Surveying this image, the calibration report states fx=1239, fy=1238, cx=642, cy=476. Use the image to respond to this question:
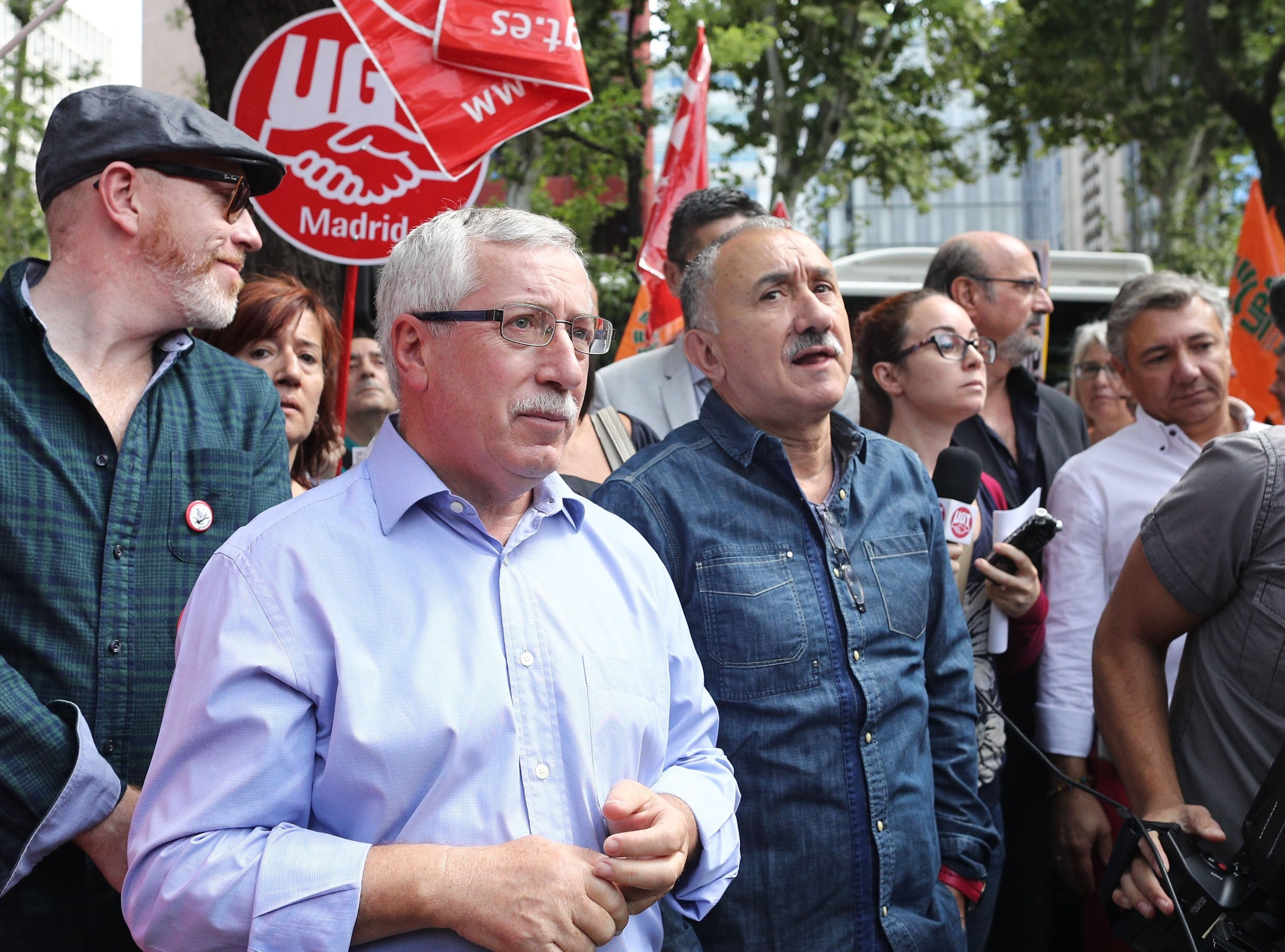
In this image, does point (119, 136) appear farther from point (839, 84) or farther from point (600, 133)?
point (839, 84)

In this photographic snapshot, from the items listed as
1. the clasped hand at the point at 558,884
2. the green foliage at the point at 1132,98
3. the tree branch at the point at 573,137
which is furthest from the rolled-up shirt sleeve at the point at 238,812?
the green foliage at the point at 1132,98

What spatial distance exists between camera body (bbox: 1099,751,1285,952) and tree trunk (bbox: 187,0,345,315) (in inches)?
143

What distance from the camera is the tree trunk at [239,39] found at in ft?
15.6

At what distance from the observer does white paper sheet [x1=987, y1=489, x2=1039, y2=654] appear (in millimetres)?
3365

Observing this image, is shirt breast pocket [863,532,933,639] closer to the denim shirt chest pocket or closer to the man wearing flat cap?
the denim shirt chest pocket

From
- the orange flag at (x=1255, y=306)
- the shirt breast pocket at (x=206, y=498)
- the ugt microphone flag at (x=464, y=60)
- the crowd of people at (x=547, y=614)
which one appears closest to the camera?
the crowd of people at (x=547, y=614)

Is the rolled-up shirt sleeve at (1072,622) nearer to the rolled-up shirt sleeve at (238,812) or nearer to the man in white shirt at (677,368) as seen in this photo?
the man in white shirt at (677,368)

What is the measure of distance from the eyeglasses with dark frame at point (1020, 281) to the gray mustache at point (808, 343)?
1.98m

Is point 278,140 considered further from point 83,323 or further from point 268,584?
point 268,584

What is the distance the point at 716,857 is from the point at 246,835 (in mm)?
759

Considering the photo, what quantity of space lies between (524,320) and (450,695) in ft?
2.09

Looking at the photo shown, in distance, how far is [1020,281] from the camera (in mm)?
4586

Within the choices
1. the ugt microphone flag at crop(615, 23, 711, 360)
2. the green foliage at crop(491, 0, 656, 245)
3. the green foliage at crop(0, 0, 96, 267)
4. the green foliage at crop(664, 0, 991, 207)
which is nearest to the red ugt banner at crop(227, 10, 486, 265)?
the ugt microphone flag at crop(615, 23, 711, 360)

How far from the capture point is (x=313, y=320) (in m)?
3.59
